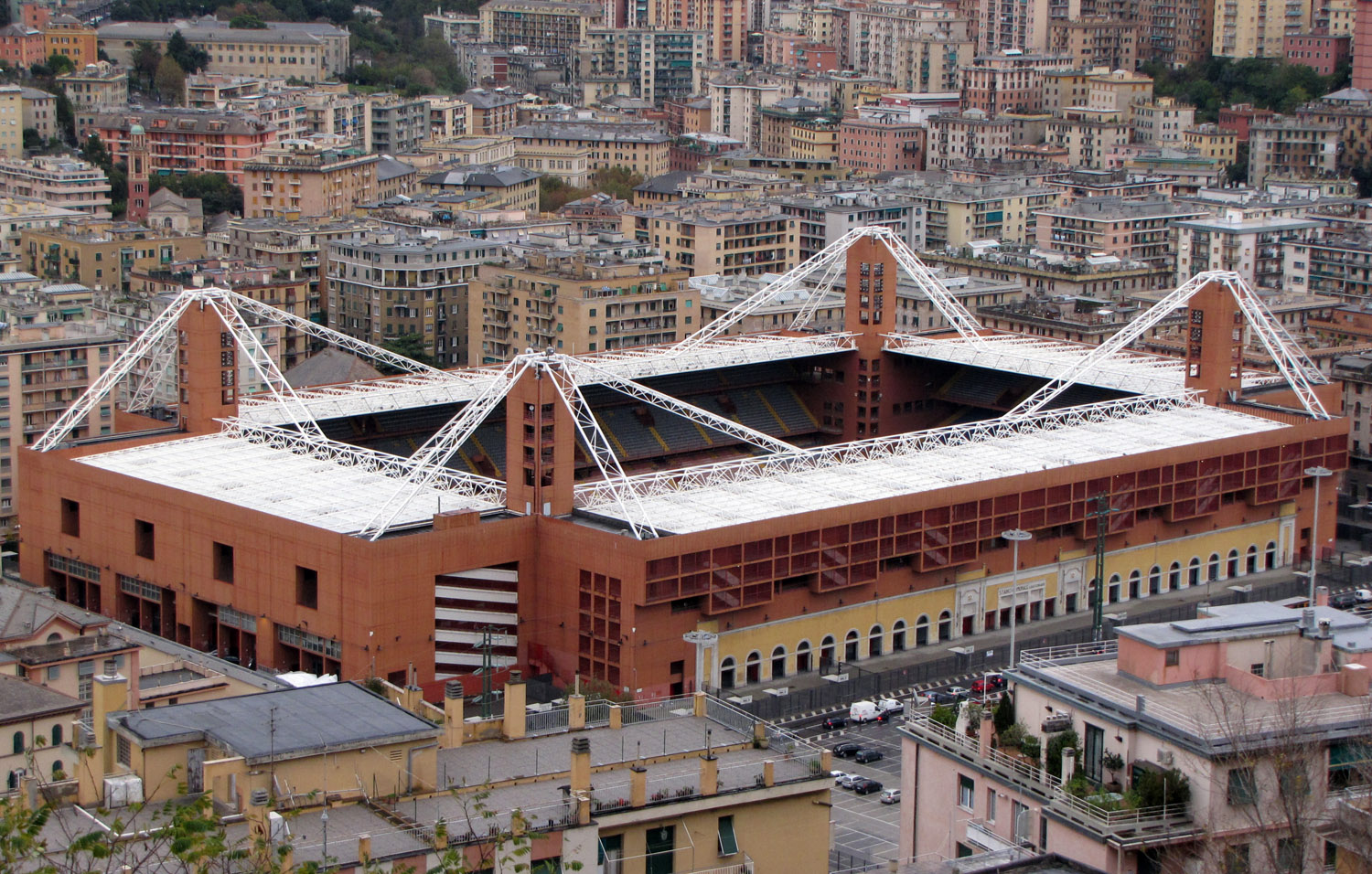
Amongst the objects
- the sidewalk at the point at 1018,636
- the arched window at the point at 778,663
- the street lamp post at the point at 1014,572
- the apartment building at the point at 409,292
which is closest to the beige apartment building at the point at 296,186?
the apartment building at the point at 409,292

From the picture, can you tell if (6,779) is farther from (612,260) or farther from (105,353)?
(612,260)

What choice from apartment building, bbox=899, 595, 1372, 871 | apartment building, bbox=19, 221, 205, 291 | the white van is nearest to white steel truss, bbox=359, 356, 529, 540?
the white van

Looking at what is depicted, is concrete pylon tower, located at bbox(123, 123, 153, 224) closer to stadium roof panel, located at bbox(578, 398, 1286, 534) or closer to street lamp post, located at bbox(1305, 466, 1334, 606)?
stadium roof panel, located at bbox(578, 398, 1286, 534)

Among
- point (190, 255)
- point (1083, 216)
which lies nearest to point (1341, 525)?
point (1083, 216)

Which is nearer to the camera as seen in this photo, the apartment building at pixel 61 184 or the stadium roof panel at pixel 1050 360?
the stadium roof panel at pixel 1050 360

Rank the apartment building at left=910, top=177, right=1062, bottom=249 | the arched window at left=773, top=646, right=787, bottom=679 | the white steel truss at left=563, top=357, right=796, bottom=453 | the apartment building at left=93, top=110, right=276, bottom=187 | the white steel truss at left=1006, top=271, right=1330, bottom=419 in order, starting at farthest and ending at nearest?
the apartment building at left=93, top=110, right=276, bottom=187
the apartment building at left=910, top=177, right=1062, bottom=249
the white steel truss at left=1006, top=271, right=1330, bottom=419
the white steel truss at left=563, top=357, right=796, bottom=453
the arched window at left=773, top=646, right=787, bottom=679

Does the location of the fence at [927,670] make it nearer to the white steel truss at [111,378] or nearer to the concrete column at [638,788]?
the white steel truss at [111,378]

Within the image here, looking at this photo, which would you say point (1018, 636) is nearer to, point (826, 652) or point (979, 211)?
point (826, 652)
